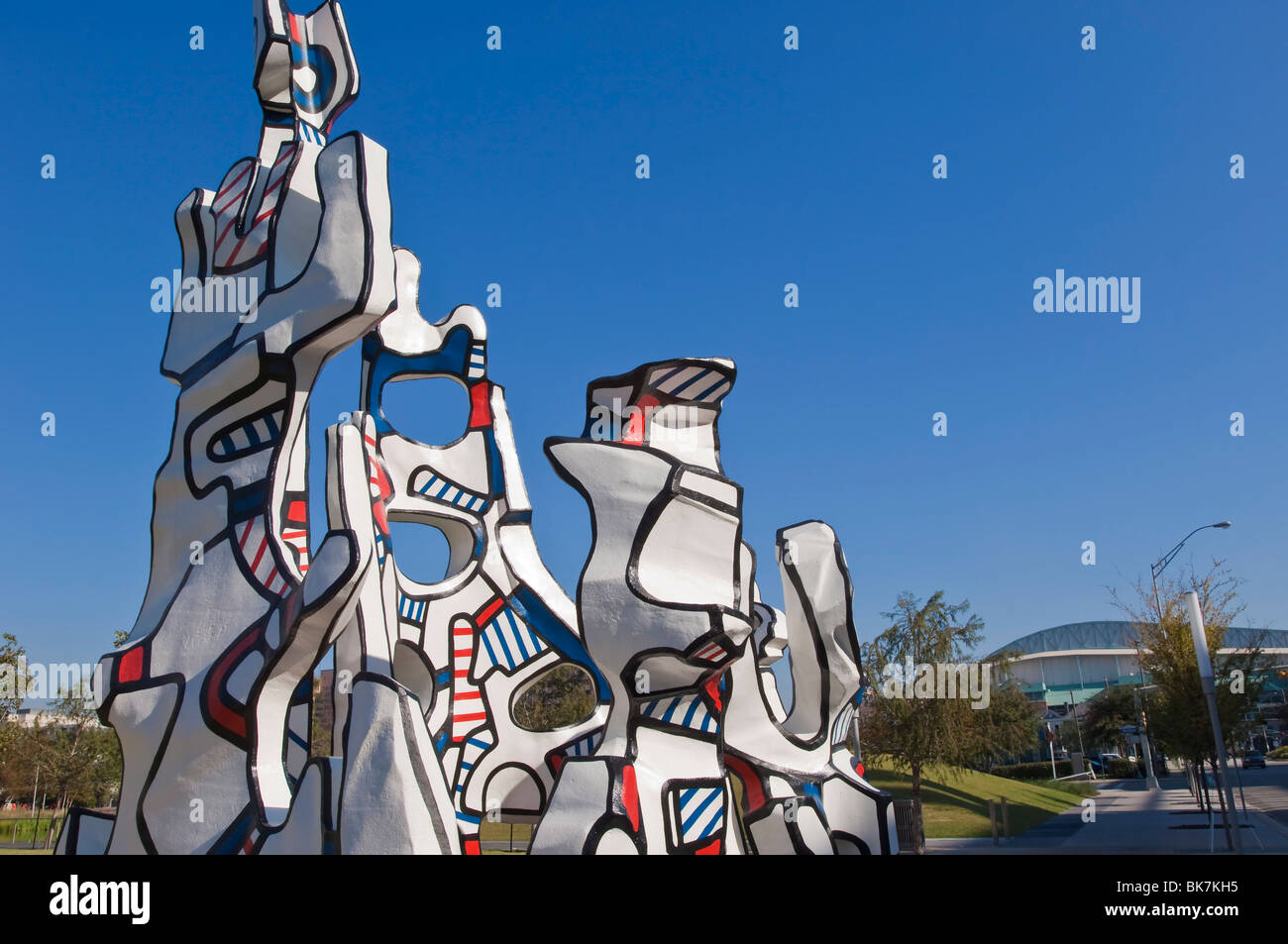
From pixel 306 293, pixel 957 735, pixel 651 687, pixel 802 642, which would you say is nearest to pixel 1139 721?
pixel 957 735

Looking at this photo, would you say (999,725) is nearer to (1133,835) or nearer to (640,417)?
(1133,835)

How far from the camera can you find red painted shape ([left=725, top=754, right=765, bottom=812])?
999cm

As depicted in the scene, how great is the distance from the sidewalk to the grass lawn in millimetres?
849

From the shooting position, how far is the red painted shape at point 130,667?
745 centimetres

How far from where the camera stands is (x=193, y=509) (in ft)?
26.2

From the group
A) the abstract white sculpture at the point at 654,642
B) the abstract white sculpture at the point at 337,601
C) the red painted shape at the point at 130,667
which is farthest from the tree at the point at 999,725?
the red painted shape at the point at 130,667

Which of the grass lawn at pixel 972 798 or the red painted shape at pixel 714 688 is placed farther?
the grass lawn at pixel 972 798

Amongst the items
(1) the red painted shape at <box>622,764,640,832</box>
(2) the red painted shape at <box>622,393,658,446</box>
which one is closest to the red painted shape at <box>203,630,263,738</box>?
(1) the red painted shape at <box>622,764,640,832</box>

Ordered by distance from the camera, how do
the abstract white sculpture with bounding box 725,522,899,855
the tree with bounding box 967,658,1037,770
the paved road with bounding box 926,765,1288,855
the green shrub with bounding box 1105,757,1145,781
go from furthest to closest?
the green shrub with bounding box 1105,757,1145,781 → the tree with bounding box 967,658,1037,770 → the paved road with bounding box 926,765,1288,855 → the abstract white sculpture with bounding box 725,522,899,855

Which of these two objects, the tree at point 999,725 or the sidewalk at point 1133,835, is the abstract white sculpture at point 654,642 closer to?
the sidewalk at point 1133,835

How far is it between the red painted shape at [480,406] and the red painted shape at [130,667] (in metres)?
6.72

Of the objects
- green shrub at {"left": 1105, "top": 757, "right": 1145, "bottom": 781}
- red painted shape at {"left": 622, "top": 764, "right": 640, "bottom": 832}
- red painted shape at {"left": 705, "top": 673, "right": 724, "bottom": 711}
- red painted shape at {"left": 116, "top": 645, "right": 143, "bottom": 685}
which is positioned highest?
red painted shape at {"left": 116, "top": 645, "right": 143, "bottom": 685}

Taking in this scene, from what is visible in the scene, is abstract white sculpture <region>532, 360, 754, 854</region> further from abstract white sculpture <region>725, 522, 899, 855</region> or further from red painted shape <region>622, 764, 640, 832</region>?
abstract white sculpture <region>725, 522, 899, 855</region>

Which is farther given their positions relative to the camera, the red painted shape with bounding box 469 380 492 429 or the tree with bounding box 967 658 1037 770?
the tree with bounding box 967 658 1037 770
